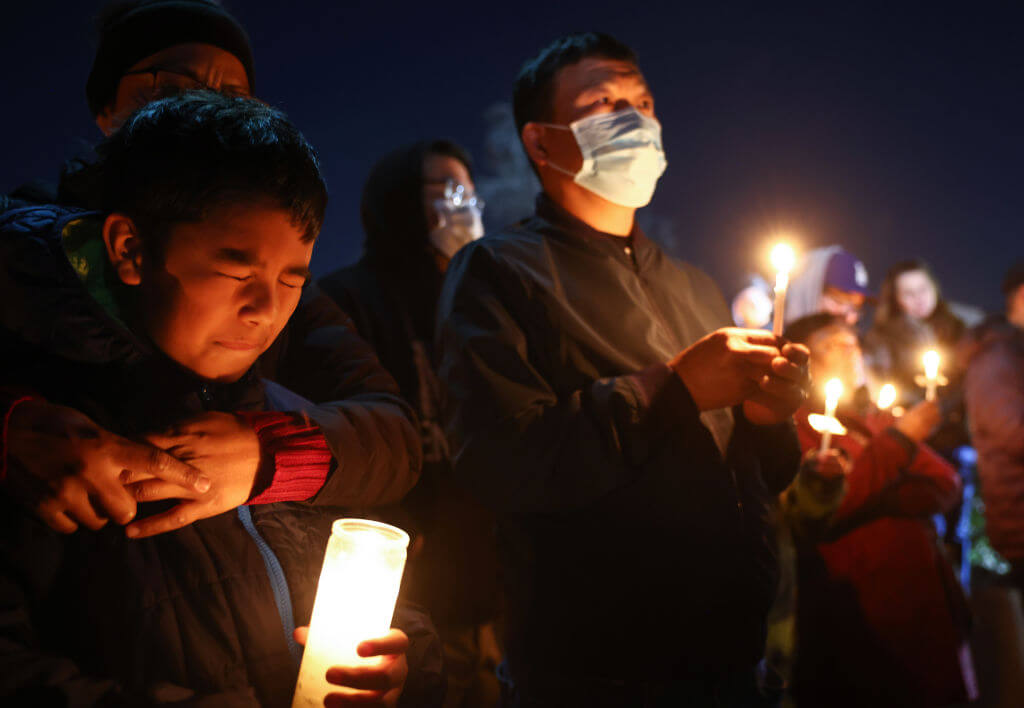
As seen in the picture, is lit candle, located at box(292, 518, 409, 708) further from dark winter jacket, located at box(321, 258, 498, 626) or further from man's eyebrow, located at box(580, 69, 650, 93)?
man's eyebrow, located at box(580, 69, 650, 93)

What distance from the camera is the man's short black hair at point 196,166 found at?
134 centimetres

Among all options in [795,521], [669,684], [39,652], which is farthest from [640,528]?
[795,521]

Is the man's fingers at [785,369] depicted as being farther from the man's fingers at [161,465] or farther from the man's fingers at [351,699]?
the man's fingers at [161,465]

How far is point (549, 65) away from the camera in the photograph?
276 centimetres

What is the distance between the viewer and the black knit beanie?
6.57ft

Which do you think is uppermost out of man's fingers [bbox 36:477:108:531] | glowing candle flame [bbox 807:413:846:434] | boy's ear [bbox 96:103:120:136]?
boy's ear [bbox 96:103:120:136]

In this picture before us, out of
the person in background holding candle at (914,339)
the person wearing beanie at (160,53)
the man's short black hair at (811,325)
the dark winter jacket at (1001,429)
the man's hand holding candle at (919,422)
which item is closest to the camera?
the person wearing beanie at (160,53)

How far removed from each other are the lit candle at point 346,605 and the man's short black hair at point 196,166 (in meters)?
0.70

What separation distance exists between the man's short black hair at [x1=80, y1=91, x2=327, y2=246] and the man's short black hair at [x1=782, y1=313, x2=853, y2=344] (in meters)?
4.02

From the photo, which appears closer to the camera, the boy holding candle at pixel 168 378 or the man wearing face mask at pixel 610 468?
the boy holding candle at pixel 168 378

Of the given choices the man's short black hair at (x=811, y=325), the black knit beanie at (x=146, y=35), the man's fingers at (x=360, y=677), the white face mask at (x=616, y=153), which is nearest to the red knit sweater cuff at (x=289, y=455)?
the man's fingers at (x=360, y=677)

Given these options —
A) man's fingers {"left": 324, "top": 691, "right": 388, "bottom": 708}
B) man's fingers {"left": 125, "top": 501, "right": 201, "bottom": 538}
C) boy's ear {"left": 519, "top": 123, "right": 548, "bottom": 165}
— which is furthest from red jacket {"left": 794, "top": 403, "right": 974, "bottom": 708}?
man's fingers {"left": 125, "top": 501, "right": 201, "bottom": 538}

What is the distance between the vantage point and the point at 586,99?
2.64 m

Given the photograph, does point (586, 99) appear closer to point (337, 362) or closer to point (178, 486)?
point (337, 362)
